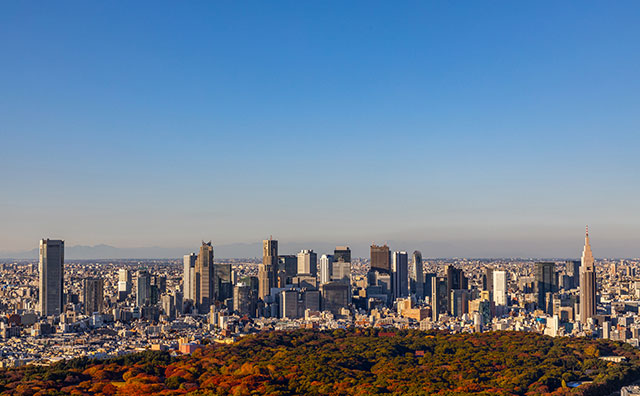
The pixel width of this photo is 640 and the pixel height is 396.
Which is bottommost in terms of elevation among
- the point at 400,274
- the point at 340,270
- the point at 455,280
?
the point at 400,274

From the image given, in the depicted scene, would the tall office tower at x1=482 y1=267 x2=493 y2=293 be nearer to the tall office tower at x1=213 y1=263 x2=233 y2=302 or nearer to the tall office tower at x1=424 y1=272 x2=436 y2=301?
the tall office tower at x1=424 y1=272 x2=436 y2=301

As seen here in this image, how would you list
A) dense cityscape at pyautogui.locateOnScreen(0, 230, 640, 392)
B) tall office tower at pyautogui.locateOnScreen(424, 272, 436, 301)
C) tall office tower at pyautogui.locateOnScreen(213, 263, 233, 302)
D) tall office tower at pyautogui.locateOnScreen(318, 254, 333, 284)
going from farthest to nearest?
tall office tower at pyautogui.locateOnScreen(318, 254, 333, 284) < tall office tower at pyautogui.locateOnScreen(424, 272, 436, 301) < tall office tower at pyautogui.locateOnScreen(213, 263, 233, 302) < dense cityscape at pyautogui.locateOnScreen(0, 230, 640, 392)

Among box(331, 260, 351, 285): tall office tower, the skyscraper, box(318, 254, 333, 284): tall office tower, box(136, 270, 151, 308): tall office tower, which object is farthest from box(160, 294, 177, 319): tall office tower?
the skyscraper

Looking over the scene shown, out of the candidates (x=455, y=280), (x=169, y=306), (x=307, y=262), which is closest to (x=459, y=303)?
(x=455, y=280)

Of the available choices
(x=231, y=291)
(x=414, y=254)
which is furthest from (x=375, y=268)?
(x=231, y=291)

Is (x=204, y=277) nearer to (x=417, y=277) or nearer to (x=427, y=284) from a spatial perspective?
(x=427, y=284)

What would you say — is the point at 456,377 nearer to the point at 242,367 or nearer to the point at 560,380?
the point at 560,380

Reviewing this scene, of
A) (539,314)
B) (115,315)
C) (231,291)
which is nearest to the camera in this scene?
(115,315)
